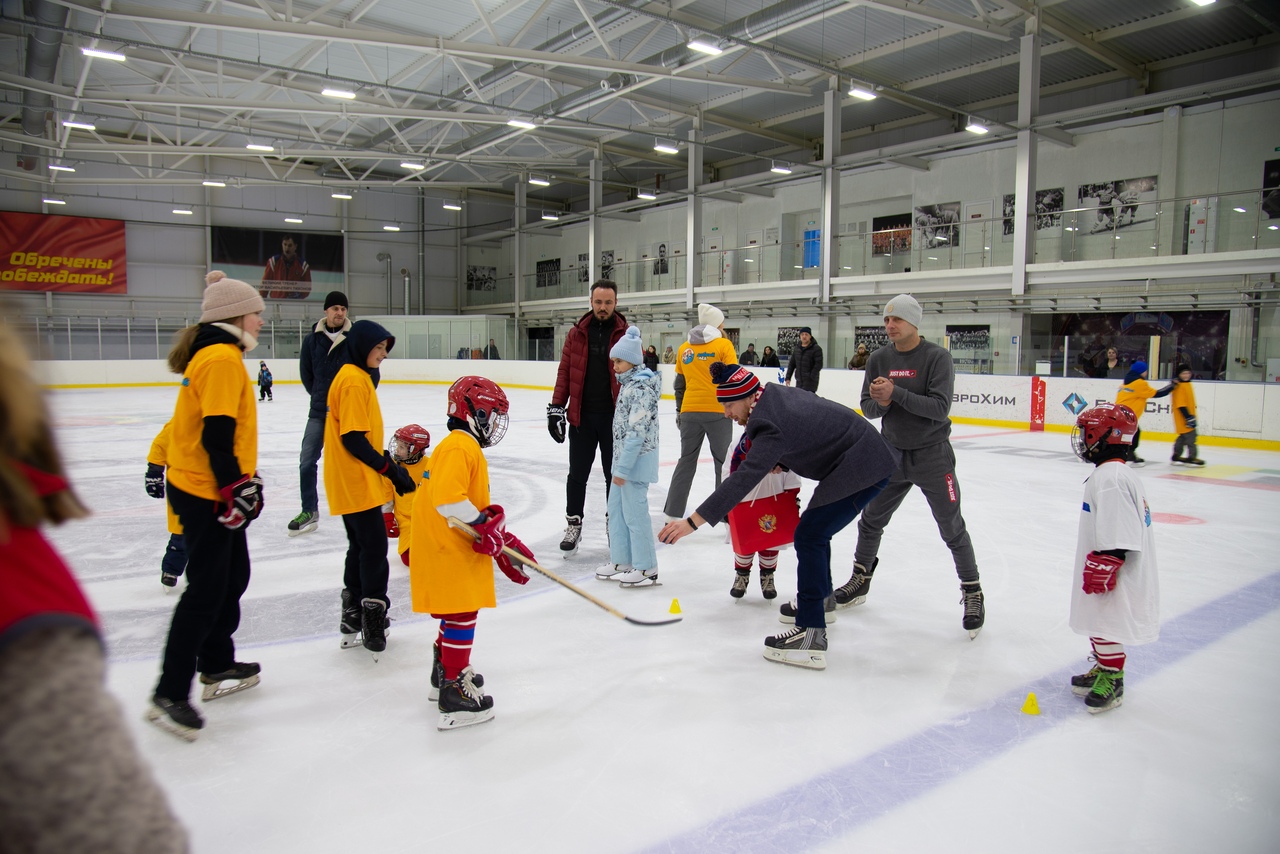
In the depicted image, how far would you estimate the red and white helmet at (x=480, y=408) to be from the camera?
2.74 m

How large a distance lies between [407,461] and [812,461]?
6.89ft

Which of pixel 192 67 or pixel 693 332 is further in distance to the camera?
pixel 192 67

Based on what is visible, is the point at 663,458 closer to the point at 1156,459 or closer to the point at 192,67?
the point at 1156,459

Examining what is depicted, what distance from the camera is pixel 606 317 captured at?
15.7 ft

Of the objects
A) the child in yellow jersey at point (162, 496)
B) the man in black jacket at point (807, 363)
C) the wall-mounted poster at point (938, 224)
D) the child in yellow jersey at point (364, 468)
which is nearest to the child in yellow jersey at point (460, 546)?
the child in yellow jersey at point (364, 468)

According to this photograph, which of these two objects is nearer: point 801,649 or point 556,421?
point 801,649

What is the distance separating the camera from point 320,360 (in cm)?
477

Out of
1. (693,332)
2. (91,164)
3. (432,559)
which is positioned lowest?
(432,559)

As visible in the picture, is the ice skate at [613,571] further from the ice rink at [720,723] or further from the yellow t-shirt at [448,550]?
the yellow t-shirt at [448,550]

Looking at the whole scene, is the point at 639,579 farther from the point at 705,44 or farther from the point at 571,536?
the point at 705,44

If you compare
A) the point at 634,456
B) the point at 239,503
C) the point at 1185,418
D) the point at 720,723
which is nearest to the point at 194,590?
the point at 239,503

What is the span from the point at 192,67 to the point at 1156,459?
18.9m

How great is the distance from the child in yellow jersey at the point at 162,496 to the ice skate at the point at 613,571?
2032 millimetres

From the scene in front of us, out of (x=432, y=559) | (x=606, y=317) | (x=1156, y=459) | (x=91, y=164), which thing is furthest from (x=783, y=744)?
(x=91, y=164)
